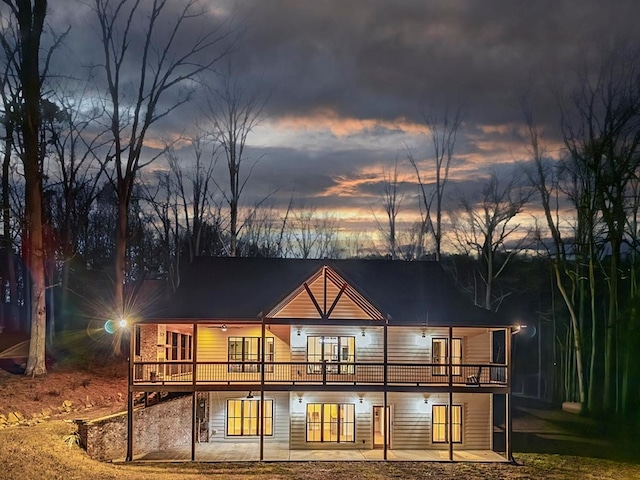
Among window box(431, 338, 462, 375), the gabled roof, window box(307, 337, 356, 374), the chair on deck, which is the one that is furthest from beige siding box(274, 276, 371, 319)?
the chair on deck

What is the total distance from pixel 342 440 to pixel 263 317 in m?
5.85

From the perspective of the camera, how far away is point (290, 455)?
22.7m

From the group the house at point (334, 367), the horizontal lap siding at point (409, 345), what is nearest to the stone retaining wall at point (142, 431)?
the house at point (334, 367)

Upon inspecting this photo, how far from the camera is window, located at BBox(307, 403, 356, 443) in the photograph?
24.3 metres

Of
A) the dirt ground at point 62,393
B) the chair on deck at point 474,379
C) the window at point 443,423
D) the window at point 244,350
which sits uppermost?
the window at point 244,350

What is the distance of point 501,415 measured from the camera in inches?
1518

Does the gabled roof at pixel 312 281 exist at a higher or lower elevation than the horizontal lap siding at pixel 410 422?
higher

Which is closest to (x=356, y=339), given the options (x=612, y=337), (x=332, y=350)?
(x=332, y=350)

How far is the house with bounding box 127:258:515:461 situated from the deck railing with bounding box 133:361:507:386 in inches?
2.0

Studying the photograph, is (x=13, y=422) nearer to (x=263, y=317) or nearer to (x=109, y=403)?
(x=109, y=403)

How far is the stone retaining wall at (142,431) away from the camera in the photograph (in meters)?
20.5

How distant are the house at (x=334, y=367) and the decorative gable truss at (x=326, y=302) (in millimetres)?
45

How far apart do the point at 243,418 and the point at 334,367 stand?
3.97 meters

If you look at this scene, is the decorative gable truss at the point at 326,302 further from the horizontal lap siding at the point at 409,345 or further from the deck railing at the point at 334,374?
the horizontal lap siding at the point at 409,345
